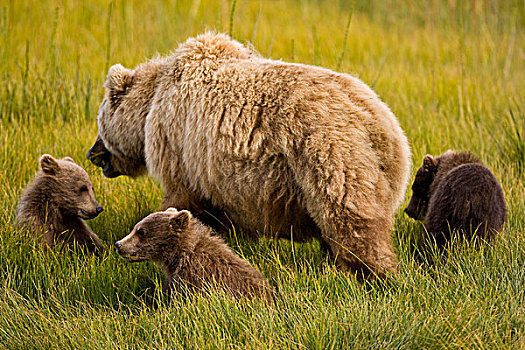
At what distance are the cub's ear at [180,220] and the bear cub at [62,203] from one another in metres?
1.15

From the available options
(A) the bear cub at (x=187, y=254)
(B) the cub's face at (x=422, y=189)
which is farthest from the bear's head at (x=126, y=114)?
(B) the cub's face at (x=422, y=189)

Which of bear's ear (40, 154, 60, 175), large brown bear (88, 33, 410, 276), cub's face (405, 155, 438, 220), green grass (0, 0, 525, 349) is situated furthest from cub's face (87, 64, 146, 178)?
cub's face (405, 155, 438, 220)

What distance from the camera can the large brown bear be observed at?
14.2 feet

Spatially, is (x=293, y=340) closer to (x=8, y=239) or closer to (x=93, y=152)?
(x=8, y=239)

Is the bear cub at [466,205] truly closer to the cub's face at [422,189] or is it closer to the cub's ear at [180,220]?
the cub's face at [422,189]

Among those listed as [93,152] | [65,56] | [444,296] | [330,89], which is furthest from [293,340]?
[65,56]

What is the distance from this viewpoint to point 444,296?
412cm

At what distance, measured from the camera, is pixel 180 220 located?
15.2ft

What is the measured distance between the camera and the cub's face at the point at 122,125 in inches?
221

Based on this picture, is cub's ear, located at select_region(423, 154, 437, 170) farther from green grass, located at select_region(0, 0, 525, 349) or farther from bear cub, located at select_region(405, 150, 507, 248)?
green grass, located at select_region(0, 0, 525, 349)

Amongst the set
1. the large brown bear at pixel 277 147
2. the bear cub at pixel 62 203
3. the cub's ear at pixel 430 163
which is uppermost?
the large brown bear at pixel 277 147

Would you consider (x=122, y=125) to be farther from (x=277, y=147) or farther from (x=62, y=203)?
(x=277, y=147)

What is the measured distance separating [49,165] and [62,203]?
1.15 ft

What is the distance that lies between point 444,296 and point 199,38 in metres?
2.90
